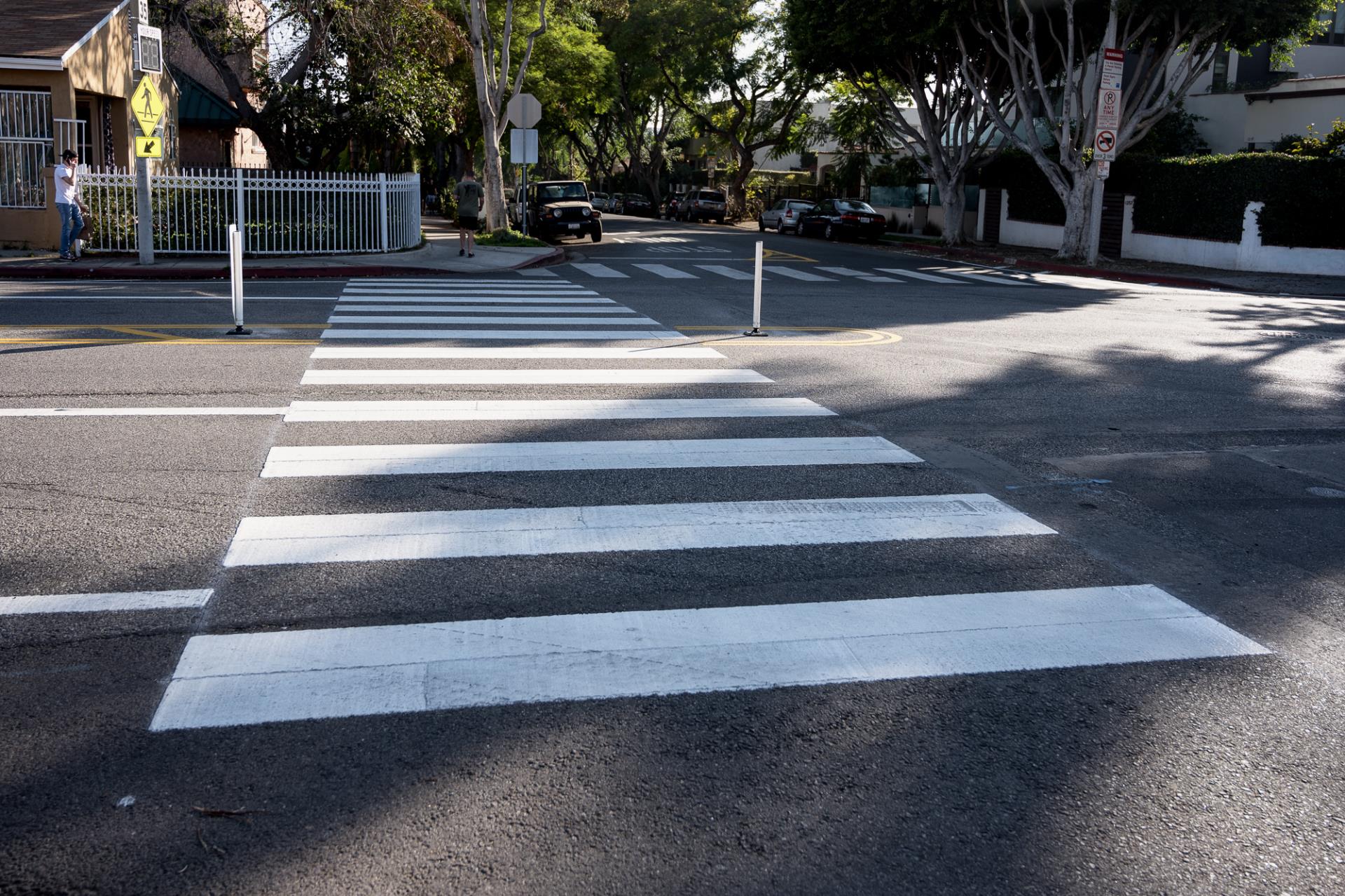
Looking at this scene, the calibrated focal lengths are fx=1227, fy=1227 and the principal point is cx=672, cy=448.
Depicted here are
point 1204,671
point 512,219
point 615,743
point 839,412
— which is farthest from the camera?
point 512,219

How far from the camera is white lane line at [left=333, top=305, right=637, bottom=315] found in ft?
48.5

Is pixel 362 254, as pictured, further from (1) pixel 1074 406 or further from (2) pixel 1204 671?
(2) pixel 1204 671

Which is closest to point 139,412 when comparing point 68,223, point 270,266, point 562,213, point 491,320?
point 491,320

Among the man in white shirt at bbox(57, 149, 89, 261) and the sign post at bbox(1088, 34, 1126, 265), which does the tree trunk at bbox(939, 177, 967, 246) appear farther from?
the man in white shirt at bbox(57, 149, 89, 261)

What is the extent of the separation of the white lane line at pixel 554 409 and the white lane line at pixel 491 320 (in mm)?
4626

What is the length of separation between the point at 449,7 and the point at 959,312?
26.5m

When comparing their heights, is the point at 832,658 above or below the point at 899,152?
below

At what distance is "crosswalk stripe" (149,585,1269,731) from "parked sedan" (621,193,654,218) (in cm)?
6140

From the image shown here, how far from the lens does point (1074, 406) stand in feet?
32.2

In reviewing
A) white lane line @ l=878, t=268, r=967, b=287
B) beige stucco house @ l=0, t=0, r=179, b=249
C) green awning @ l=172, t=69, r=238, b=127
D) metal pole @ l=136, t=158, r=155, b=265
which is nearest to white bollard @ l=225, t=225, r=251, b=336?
metal pole @ l=136, t=158, r=155, b=265

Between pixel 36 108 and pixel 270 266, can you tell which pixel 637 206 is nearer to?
pixel 36 108

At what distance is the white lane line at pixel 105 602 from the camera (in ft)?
15.9

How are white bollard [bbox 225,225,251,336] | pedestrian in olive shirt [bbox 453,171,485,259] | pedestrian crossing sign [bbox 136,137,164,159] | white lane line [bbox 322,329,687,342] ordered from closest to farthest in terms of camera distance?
white bollard [bbox 225,225,251,336] → white lane line [bbox 322,329,687,342] → pedestrian crossing sign [bbox 136,137,164,159] → pedestrian in olive shirt [bbox 453,171,485,259]

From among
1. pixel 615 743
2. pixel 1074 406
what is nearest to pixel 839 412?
pixel 1074 406
